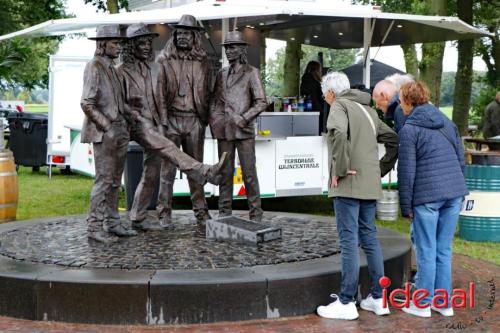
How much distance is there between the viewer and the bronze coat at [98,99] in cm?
691

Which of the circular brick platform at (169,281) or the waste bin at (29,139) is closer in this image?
the circular brick platform at (169,281)

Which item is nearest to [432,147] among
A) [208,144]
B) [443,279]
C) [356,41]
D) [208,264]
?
[443,279]

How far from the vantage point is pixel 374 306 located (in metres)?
6.05

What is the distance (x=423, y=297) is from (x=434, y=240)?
471 mm

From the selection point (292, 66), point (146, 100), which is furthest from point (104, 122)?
point (292, 66)

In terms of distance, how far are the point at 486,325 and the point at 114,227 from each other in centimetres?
372

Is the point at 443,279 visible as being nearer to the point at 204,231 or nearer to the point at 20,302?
the point at 204,231

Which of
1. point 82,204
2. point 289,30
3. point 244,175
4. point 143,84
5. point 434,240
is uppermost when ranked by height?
point 289,30

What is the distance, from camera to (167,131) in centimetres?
787

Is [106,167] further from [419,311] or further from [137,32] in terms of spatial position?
[419,311]

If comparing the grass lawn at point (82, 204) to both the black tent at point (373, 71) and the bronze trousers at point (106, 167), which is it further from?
the bronze trousers at point (106, 167)

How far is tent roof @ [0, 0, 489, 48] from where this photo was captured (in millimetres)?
11586

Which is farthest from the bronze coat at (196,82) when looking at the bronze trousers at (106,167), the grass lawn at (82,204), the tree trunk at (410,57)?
the tree trunk at (410,57)

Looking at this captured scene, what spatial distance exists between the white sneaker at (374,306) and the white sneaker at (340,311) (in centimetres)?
20
